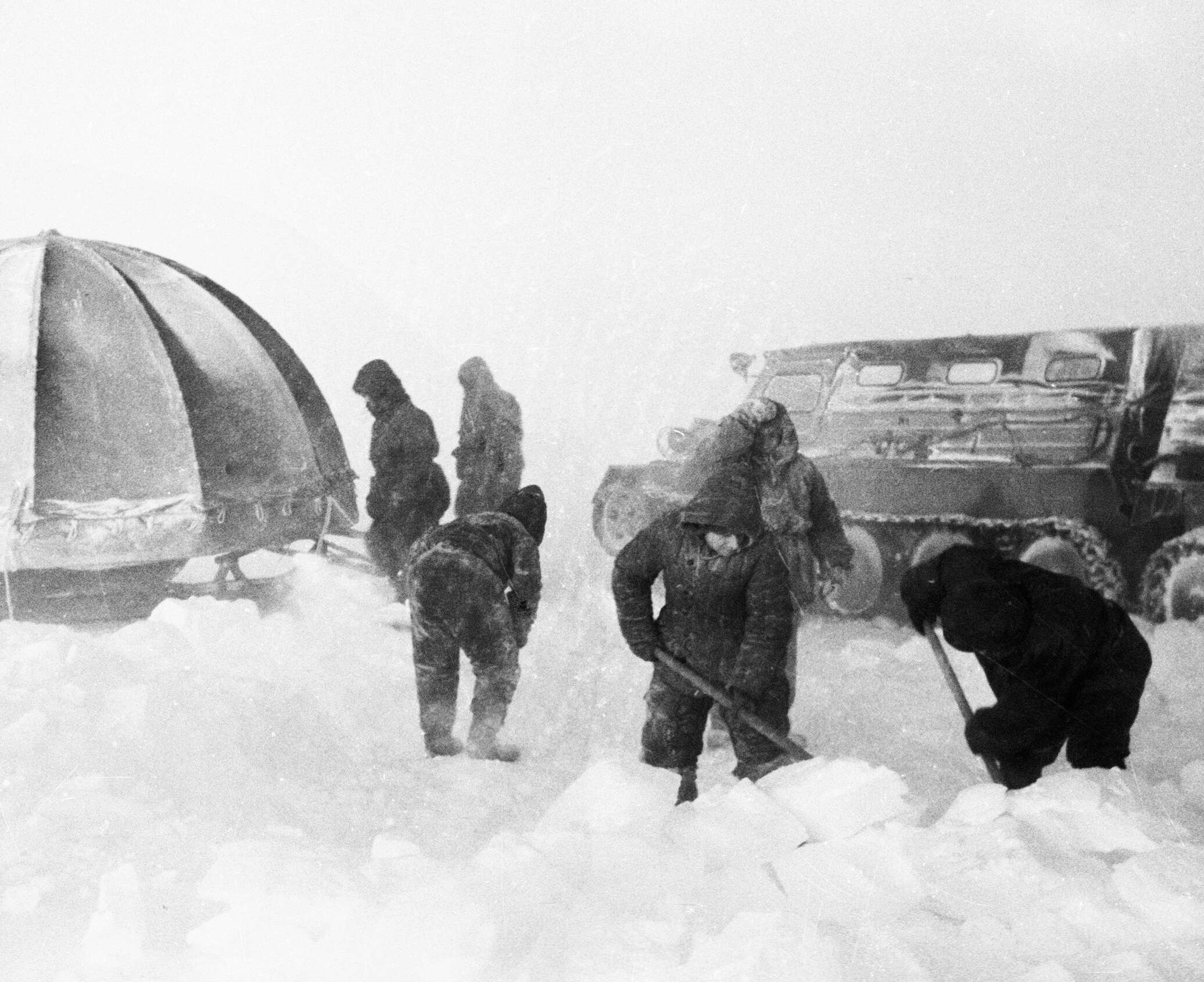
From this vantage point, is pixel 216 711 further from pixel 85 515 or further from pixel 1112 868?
pixel 1112 868

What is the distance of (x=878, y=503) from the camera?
4.11m

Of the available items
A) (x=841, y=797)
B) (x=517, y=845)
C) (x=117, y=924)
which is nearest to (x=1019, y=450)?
(x=841, y=797)

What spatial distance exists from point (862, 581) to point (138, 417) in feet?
9.35

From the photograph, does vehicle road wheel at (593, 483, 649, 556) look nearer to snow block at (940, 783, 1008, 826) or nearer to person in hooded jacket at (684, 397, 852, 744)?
person in hooded jacket at (684, 397, 852, 744)

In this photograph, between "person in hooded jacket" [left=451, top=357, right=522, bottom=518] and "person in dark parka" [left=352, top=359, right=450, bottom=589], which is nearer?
"person in hooded jacket" [left=451, top=357, right=522, bottom=518]

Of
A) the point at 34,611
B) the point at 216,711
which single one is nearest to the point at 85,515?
the point at 34,611

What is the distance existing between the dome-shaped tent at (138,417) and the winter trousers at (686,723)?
1286mm

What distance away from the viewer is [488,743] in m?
2.73

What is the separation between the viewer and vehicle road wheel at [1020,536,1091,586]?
369cm

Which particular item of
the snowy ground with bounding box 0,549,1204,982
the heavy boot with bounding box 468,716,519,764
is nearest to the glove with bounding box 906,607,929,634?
the snowy ground with bounding box 0,549,1204,982

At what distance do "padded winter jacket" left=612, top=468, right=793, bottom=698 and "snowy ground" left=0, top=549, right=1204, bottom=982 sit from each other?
0.32 meters

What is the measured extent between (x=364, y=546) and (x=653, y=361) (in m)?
1.12

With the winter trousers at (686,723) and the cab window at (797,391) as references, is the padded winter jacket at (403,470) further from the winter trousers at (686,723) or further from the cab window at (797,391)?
the cab window at (797,391)

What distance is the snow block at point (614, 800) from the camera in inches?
82.3
